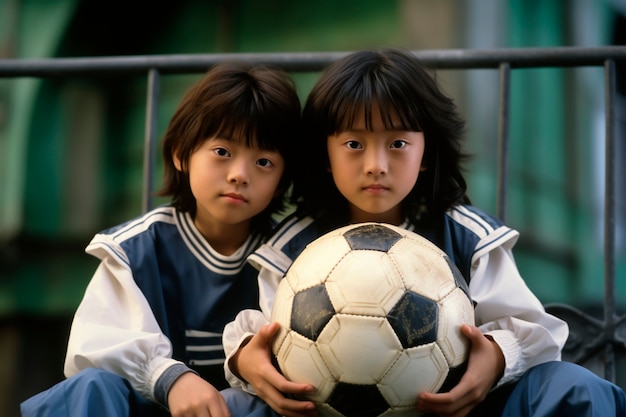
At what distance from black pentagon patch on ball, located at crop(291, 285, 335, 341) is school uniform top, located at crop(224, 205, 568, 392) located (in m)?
0.21

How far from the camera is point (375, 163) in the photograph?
5.75 feet

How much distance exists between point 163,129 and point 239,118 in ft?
10.2

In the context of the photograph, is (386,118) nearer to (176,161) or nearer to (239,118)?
(239,118)

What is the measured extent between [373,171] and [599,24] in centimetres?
401

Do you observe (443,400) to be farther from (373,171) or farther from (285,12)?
(285,12)

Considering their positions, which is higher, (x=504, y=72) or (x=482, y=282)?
(x=504, y=72)

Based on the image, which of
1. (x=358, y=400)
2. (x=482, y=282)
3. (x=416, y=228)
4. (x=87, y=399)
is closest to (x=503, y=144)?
(x=416, y=228)

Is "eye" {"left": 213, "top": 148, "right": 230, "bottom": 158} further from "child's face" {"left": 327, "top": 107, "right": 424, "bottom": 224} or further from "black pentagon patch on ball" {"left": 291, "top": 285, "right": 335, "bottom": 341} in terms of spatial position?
"black pentagon patch on ball" {"left": 291, "top": 285, "right": 335, "bottom": 341}

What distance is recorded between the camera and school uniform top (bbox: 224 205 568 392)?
5.44 feet

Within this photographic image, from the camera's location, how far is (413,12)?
4.56m

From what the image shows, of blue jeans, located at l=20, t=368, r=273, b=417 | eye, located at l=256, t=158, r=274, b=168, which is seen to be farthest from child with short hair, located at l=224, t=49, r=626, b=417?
blue jeans, located at l=20, t=368, r=273, b=417

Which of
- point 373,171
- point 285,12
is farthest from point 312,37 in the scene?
point 373,171

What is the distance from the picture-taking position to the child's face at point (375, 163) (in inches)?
69.7

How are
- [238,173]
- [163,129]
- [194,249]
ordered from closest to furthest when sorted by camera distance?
[238,173] < [194,249] < [163,129]
